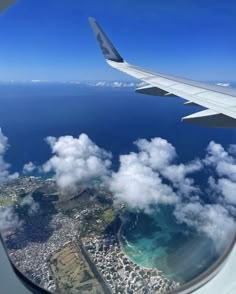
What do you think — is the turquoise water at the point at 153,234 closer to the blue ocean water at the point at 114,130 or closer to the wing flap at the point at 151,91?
the wing flap at the point at 151,91

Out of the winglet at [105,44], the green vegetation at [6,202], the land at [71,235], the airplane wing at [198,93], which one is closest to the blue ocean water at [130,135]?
the land at [71,235]

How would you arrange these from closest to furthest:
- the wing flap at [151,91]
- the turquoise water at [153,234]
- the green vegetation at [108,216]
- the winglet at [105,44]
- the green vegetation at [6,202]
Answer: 1. the wing flap at [151,91]
2. the winglet at [105,44]
3. the turquoise water at [153,234]
4. the green vegetation at [6,202]
5. the green vegetation at [108,216]

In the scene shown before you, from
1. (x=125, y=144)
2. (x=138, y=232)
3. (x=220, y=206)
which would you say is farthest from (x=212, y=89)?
(x=125, y=144)

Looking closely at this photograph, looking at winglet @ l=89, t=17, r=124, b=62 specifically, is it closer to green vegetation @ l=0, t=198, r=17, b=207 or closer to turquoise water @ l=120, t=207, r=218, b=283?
turquoise water @ l=120, t=207, r=218, b=283

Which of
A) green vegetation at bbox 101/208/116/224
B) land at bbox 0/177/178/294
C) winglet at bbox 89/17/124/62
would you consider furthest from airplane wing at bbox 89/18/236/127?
green vegetation at bbox 101/208/116/224

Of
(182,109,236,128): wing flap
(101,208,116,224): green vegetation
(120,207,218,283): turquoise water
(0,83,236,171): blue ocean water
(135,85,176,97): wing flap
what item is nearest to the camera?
(182,109,236,128): wing flap

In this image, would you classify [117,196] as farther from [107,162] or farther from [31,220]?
[107,162]
